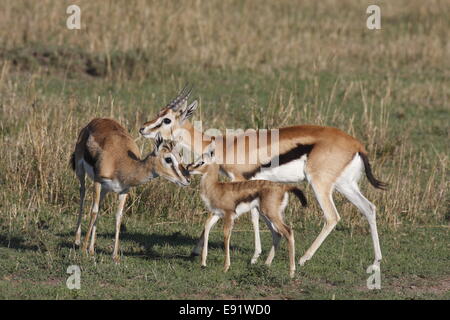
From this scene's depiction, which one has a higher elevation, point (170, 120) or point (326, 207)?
point (170, 120)

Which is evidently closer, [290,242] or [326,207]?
[290,242]

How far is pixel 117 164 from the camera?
7.97 m

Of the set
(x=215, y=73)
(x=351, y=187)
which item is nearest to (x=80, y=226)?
(x=351, y=187)

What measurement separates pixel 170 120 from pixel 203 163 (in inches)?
40.7

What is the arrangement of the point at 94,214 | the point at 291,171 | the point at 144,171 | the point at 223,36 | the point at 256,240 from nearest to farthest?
the point at 144,171, the point at 94,214, the point at 256,240, the point at 291,171, the point at 223,36

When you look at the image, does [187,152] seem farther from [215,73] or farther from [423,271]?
[215,73]

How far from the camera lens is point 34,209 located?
9.24 m

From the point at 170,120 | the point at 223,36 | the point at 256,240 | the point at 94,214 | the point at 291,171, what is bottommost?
the point at 256,240

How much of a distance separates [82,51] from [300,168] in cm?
747

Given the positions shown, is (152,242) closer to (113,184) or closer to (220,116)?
(113,184)

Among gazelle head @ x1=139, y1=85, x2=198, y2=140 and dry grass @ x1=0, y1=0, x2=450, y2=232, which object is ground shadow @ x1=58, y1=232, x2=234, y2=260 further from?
gazelle head @ x1=139, y1=85, x2=198, y2=140

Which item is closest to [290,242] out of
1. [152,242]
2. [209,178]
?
[209,178]

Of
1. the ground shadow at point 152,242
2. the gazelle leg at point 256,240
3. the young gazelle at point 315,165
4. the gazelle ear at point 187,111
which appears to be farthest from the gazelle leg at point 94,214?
the gazelle leg at point 256,240

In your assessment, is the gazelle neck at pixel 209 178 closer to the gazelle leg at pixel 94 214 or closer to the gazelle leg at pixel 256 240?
the gazelle leg at pixel 256 240
